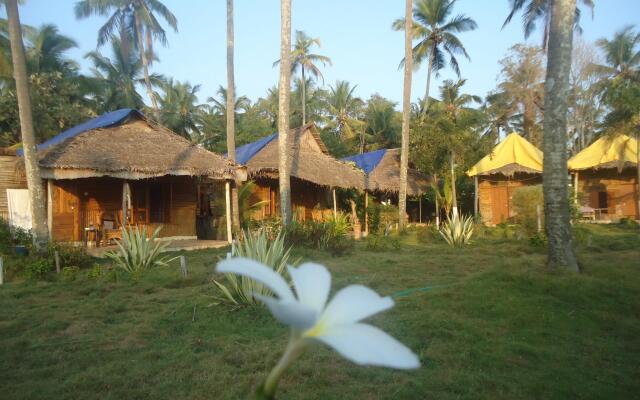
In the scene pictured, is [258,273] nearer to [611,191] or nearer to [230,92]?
[230,92]

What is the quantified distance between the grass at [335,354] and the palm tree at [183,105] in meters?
28.8

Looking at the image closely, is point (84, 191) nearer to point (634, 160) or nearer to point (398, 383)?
point (398, 383)

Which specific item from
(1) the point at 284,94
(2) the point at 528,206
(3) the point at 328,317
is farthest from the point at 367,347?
(2) the point at 528,206

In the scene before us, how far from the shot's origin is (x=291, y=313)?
1.57 feet

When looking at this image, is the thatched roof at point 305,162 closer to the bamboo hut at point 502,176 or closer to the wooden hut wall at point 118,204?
the wooden hut wall at point 118,204

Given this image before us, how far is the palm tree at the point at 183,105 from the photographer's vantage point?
35.5 m

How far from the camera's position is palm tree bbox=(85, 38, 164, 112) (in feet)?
98.6

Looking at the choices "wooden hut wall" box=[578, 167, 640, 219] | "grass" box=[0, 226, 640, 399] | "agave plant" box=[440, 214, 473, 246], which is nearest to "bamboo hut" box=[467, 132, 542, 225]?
"wooden hut wall" box=[578, 167, 640, 219]

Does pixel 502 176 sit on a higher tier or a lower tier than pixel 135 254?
higher

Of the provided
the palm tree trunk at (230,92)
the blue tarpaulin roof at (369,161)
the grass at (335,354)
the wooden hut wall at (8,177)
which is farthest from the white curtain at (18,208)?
the blue tarpaulin roof at (369,161)

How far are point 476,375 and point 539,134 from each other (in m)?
34.0

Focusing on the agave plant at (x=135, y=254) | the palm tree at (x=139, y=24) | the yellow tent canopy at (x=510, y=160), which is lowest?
the agave plant at (x=135, y=254)

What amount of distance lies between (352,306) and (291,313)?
137mm

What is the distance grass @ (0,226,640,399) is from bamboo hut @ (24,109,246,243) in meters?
4.78
